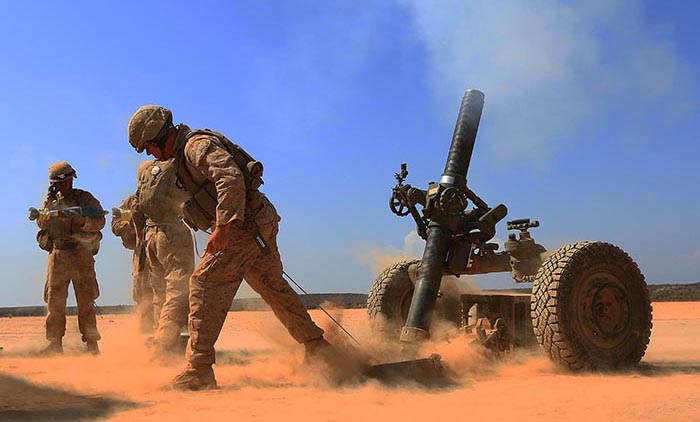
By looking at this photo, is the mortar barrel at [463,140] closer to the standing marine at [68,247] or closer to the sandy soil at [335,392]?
the sandy soil at [335,392]

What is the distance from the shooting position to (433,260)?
630 centimetres

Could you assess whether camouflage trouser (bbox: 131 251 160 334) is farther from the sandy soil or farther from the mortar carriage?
the mortar carriage

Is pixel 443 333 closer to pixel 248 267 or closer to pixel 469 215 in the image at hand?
pixel 469 215

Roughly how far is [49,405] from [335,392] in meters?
1.78

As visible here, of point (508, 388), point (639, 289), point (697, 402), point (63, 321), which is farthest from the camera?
point (63, 321)

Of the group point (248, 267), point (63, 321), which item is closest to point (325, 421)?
point (248, 267)

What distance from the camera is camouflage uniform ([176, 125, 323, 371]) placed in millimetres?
4629

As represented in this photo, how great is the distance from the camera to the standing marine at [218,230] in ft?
15.2

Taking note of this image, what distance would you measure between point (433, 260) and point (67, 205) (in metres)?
4.79

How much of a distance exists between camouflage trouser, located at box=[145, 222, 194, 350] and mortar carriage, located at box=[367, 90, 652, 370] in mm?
1935

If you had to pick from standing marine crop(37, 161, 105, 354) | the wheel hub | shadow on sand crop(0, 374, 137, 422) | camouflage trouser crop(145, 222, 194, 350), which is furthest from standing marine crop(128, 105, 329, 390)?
standing marine crop(37, 161, 105, 354)

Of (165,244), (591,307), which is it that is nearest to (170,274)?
(165,244)

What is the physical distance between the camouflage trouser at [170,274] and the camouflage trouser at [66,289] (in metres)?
1.42

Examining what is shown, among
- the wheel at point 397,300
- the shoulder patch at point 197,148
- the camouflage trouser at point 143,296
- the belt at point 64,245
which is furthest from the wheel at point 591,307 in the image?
the belt at point 64,245
